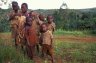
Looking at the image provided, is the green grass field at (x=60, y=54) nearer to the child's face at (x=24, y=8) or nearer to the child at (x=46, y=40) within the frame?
the child at (x=46, y=40)

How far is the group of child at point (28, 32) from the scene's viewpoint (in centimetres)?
1132

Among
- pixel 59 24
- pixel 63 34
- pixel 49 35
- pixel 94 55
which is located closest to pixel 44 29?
pixel 49 35

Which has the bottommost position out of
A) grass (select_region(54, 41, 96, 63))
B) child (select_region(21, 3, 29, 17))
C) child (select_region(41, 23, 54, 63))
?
grass (select_region(54, 41, 96, 63))

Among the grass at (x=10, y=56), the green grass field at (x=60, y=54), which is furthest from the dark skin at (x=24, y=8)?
the grass at (x=10, y=56)

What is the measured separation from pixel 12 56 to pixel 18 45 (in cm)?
226

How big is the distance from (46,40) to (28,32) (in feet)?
2.15

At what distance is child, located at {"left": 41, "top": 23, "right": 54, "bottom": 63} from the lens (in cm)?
1157

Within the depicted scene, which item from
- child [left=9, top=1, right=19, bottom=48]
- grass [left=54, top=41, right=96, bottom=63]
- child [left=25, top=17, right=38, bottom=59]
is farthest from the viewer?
grass [left=54, top=41, right=96, bottom=63]

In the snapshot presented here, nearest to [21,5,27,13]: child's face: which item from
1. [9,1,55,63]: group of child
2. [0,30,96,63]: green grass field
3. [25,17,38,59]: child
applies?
[9,1,55,63]: group of child

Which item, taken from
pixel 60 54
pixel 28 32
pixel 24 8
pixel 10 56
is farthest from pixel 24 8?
pixel 60 54

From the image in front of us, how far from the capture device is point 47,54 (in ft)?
39.4

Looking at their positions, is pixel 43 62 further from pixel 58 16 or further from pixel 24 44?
pixel 58 16

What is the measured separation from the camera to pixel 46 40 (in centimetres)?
1166

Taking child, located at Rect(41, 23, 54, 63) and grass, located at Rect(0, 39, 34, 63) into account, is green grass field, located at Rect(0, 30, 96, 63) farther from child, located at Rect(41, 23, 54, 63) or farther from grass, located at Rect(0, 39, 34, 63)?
child, located at Rect(41, 23, 54, 63)
